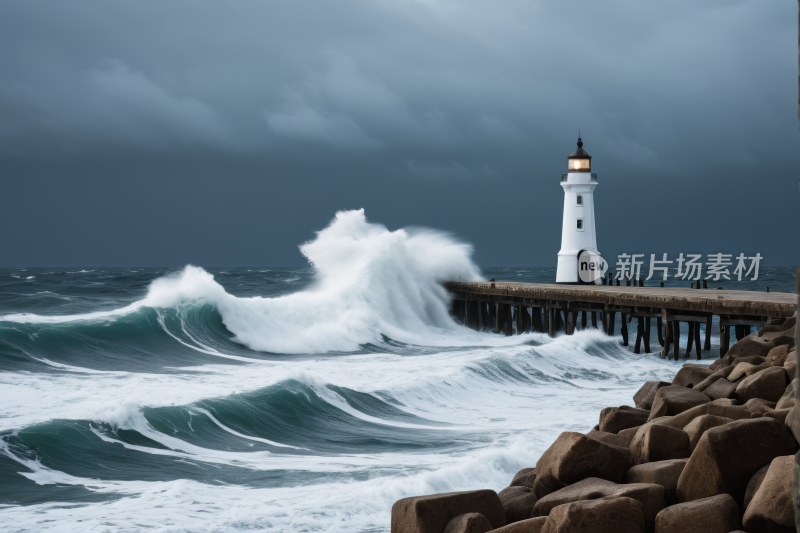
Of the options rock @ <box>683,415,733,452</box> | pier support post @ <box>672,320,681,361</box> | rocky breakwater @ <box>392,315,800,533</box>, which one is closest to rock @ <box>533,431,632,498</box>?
rocky breakwater @ <box>392,315,800,533</box>

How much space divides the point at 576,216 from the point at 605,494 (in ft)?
73.3

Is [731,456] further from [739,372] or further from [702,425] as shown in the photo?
[739,372]

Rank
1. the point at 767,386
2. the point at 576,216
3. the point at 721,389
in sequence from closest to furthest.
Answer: the point at 767,386, the point at 721,389, the point at 576,216

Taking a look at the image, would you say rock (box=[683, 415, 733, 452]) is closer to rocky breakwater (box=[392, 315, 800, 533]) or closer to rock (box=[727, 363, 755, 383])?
rocky breakwater (box=[392, 315, 800, 533])

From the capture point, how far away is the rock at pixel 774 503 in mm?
3414

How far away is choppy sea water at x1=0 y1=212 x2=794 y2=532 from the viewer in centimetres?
596

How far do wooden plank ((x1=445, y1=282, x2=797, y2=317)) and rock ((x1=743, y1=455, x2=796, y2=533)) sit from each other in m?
11.8

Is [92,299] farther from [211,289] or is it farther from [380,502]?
[380,502]

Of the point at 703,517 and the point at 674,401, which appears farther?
the point at 674,401

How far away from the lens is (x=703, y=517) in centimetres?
364

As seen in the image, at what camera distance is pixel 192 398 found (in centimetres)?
1005

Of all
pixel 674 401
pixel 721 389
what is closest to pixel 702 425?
pixel 674 401

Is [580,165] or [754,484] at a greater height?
[580,165]

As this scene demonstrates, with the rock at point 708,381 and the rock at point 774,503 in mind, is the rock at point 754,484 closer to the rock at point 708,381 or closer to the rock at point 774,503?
the rock at point 774,503
